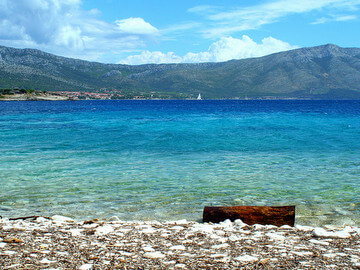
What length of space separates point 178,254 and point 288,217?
4.88 metres

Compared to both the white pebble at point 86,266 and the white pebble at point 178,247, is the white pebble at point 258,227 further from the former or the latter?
the white pebble at point 86,266

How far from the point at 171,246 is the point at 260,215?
3.93 m

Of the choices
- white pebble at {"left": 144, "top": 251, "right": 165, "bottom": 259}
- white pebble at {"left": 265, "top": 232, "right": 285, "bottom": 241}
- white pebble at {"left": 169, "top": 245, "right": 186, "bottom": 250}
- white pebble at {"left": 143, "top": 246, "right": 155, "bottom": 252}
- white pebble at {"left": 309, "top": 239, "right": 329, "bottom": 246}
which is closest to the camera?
white pebble at {"left": 144, "top": 251, "right": 165, "bottom": 259}

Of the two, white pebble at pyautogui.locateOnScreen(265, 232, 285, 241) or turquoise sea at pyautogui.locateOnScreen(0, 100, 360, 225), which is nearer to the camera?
white pebble at pyautogui.locateOnScreen(265, 232, 285, 241)

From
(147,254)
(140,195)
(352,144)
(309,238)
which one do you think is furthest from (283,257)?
(352,144)

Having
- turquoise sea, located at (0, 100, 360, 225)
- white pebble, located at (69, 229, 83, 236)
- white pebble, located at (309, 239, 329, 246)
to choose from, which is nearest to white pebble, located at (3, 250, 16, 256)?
white pebble, located at (69, 229, 83, 236)

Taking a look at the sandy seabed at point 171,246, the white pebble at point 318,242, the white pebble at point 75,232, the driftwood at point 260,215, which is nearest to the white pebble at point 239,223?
the sandy seabed at point 171,246

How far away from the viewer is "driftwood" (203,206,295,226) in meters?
10.3

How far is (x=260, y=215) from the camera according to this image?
1029cm

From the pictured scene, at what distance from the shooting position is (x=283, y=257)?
261 inches

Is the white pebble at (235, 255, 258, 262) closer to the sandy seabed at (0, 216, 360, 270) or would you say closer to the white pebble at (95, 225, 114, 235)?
the sandy seabed at (0, 216, 360, 270)

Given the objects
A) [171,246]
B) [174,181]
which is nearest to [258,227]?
[171,246]

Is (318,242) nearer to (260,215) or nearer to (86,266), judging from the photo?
(260,215)

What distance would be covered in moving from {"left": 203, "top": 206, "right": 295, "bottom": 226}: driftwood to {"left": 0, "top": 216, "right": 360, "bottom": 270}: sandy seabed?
0.74 m
